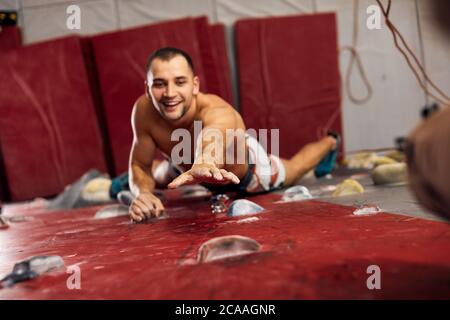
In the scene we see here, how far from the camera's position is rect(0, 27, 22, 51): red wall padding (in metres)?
3.34

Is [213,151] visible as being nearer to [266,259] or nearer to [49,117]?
[266,259]

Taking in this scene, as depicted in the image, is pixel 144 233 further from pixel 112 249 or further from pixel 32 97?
pixel 32 97

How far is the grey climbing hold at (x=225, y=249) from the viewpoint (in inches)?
40.4

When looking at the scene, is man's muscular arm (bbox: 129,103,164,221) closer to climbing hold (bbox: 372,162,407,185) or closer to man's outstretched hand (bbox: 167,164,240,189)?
man's outstretched hand (bbox: 167,164,240,189)

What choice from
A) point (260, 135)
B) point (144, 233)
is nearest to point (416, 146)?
point (144, 233)

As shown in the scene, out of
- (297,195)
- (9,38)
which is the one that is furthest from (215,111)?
(9,38)

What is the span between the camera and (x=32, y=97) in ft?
10.8

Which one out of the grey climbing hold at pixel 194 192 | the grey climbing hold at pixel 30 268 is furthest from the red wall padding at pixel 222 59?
the grey climbing hold at pixel 30 268

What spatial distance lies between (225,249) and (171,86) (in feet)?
2.70

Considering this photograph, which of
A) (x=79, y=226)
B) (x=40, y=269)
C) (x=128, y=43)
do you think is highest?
(x=128, y=43)

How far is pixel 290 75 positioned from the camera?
3307mm

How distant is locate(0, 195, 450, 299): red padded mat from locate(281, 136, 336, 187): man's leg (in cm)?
75

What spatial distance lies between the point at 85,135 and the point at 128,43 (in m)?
0.64

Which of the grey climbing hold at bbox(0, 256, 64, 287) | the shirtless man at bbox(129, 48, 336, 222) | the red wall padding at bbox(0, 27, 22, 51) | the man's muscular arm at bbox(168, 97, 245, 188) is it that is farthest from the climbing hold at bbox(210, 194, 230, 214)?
the red wall padding at bbox(0, 27, 22, 51)
